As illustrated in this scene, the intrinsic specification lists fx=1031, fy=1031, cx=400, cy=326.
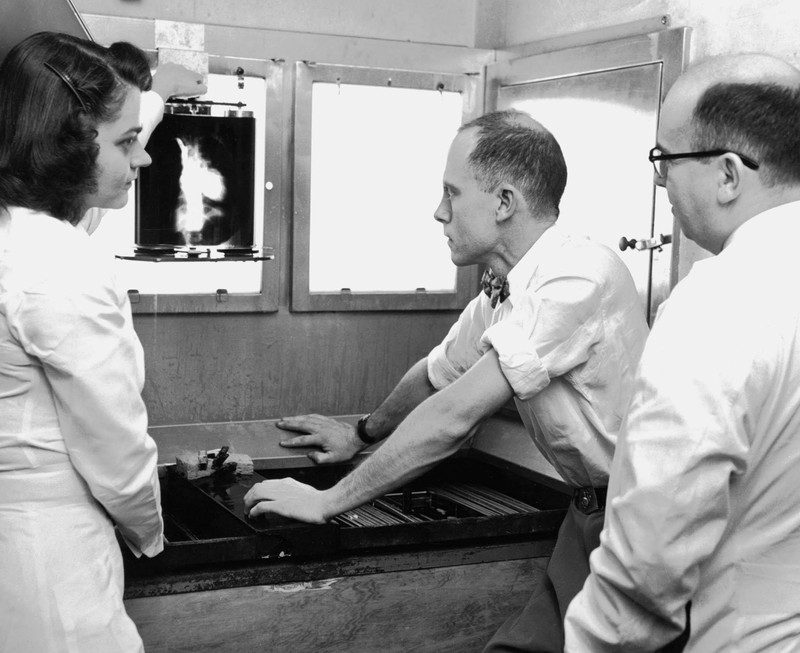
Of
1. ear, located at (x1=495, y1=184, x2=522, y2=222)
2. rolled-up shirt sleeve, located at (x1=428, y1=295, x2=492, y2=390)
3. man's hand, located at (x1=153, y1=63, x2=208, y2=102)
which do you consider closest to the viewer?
ear, located at (x1=495, y1=184, x2=522, y2=222)

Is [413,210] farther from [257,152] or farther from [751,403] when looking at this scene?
[751,403]

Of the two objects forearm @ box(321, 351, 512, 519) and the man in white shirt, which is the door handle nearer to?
the man in white shirt

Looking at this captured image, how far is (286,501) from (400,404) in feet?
2.21

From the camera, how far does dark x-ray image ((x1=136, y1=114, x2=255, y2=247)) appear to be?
93.0 inches

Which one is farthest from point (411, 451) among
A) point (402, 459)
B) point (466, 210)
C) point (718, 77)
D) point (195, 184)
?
point (718, 77)

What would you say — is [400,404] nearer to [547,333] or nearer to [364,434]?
[364,434]

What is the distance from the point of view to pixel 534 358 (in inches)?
75.7

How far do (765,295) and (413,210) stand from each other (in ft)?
5.76

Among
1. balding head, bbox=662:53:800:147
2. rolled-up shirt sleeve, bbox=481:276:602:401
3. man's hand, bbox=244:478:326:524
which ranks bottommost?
man's hand, bbox=244:478:326:524

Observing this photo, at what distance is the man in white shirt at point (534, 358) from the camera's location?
6.31 feet

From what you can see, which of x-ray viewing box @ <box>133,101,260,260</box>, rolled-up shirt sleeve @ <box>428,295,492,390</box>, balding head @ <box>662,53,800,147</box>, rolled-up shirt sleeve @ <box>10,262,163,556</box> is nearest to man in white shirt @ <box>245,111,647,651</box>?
rolled-up shirt sleeve @ <box>428,295,492,390</box>

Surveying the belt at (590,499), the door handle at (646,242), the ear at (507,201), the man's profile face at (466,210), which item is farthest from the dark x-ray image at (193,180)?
the belt at (590,499)

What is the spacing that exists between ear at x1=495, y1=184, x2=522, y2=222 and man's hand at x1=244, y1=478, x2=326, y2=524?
698mm

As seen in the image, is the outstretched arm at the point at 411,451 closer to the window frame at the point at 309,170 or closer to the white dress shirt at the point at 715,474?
the white dress shirt at the point at 715,474
